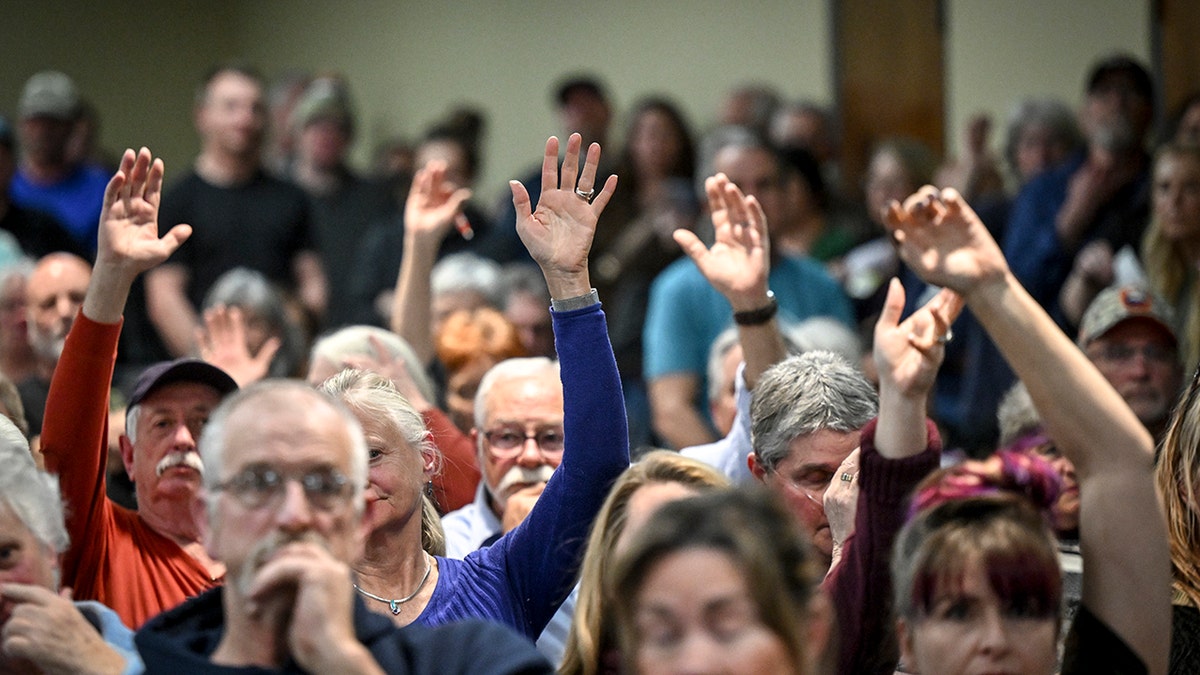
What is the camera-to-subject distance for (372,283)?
6.30 meters

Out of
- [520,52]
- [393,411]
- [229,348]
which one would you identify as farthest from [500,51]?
[393,411]

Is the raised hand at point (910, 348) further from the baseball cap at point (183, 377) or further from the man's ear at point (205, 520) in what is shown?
the baseball cap at point (183, 377)

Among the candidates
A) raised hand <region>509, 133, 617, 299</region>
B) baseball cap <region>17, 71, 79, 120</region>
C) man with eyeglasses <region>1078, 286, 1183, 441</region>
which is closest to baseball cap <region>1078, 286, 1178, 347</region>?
man with eyeglasses <region>1078, 286, 1183, 441</region>

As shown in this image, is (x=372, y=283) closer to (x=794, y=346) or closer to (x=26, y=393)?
(x=26, y=393)

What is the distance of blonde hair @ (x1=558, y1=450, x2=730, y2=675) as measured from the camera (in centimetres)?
235

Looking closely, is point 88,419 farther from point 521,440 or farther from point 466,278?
point 466,278

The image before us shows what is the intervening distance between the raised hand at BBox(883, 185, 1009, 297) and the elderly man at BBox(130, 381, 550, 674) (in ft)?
2.45

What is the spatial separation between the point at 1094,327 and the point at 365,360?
1.74 meters

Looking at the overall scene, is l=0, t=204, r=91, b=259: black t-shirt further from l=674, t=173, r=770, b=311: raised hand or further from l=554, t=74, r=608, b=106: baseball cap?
l=674, t=173, r=770, b=311: raised hand

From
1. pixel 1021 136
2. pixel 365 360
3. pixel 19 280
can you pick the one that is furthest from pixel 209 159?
pixel 1021 136

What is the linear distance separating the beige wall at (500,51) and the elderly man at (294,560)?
5.49 metres

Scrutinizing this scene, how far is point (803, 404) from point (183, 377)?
1095 millimetres

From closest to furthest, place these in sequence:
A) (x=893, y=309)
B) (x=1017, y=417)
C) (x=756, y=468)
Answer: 1. (x=893, y=309)
2. (x=756, y=468)
3. (x=1017, y=417)

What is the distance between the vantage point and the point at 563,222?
111 inches
